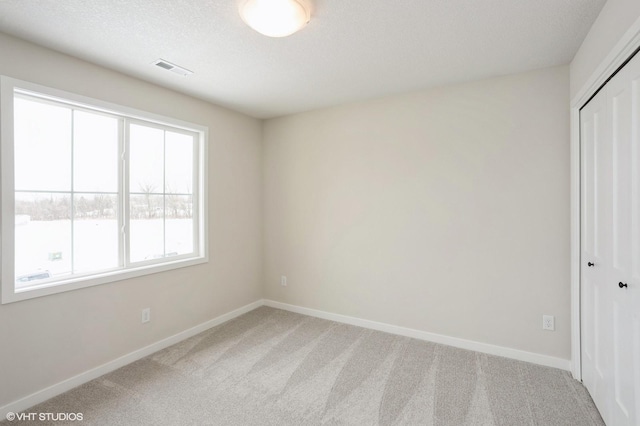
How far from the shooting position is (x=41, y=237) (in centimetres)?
221

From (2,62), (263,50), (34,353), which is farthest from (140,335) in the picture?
(263,50)

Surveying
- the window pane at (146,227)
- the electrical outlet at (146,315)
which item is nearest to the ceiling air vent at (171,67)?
the window pane at (146,227)

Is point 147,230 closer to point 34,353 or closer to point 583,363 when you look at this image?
point 34,353

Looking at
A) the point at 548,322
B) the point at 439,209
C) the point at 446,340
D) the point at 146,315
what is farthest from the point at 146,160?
the point at 548,322

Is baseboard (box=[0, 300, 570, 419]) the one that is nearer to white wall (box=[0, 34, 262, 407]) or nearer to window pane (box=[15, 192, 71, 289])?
white wall (box=[0, 34, 262, 407])

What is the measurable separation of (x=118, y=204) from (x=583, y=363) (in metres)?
4.07

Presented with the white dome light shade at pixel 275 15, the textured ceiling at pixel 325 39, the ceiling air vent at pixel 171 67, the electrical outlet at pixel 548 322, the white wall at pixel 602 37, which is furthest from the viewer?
the electrical outlet at pixel 548 322

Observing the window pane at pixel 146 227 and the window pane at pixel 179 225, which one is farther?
the window pane at pixel 179 225

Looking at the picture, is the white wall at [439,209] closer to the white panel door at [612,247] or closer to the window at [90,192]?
the white panel door at [612,247]

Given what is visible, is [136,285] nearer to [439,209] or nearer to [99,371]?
[99,371]

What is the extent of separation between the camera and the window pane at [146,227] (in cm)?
279

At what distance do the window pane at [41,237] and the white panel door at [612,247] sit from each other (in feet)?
12.2

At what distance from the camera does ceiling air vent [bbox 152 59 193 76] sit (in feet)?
7.88

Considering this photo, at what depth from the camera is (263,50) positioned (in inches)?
88.3
